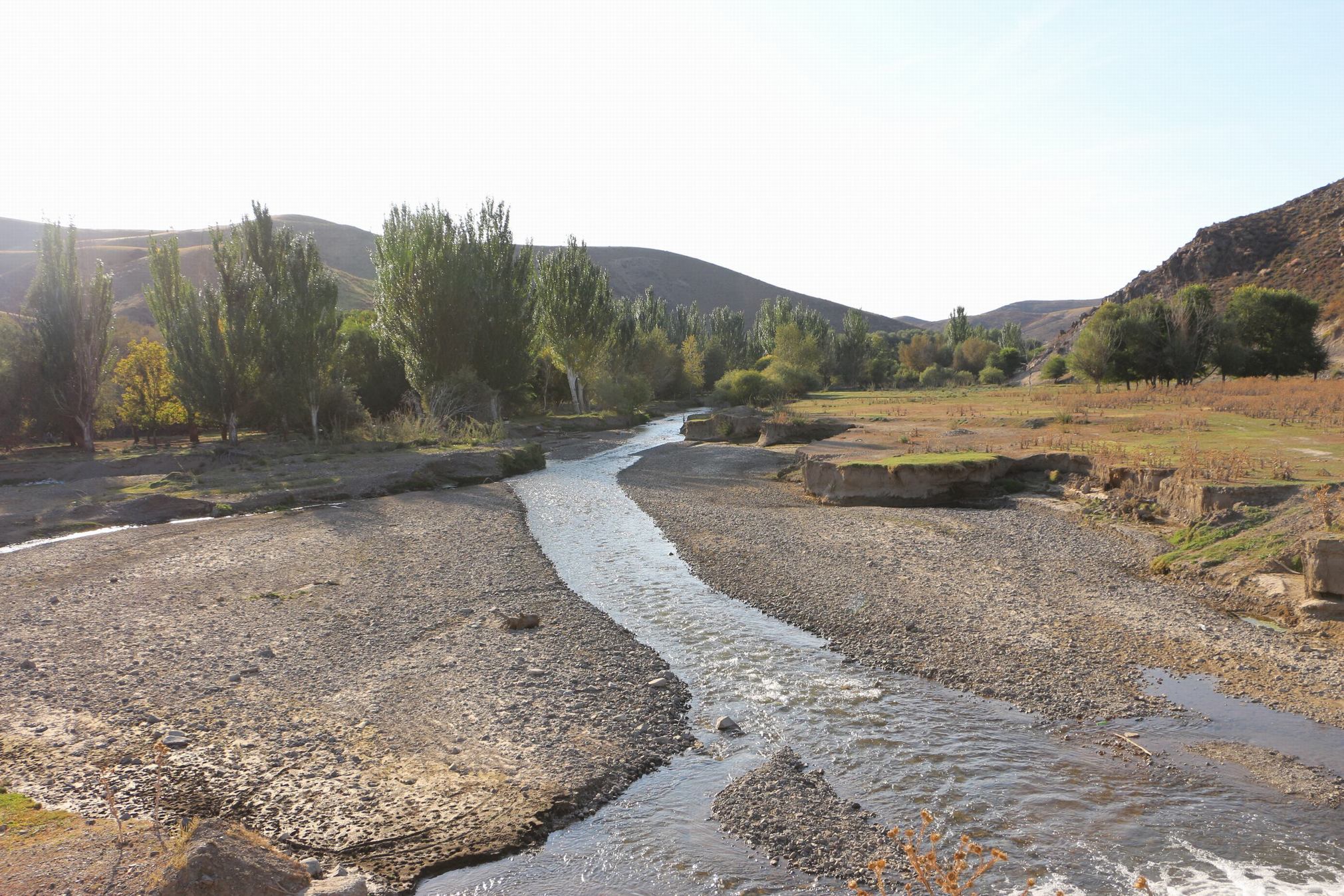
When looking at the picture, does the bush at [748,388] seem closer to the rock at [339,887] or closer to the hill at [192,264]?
the hill at [192,264]

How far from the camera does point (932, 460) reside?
2069 centimetres

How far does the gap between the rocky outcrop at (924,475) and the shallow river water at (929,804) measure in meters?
10.8

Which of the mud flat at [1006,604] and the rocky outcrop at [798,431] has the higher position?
the rocky outcrop at [798,431]

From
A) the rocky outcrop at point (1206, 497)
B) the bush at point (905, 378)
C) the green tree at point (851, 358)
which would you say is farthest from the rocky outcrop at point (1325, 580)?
the green tree at point (851, 358)

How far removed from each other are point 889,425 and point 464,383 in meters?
19.7

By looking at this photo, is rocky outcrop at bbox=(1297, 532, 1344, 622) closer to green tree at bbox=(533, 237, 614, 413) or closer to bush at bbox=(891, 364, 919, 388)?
green tree at bbox=(533, 237, 614, 413)

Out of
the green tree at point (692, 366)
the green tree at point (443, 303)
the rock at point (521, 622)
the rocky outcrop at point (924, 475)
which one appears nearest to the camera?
the rock at point (521, 622)

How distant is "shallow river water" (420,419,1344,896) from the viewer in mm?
5418

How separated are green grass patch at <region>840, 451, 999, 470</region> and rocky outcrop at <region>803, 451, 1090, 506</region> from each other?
0.02 meters

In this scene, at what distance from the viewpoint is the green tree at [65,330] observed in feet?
101

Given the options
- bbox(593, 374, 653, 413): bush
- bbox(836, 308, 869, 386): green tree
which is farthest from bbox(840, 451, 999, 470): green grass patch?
bbox(836, 308, 869, 386): green tree

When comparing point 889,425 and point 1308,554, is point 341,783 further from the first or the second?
point 889,425

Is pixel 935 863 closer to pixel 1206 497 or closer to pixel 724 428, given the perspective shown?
pixel 1206 497

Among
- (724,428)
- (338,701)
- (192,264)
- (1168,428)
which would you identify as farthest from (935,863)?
(192,264)
